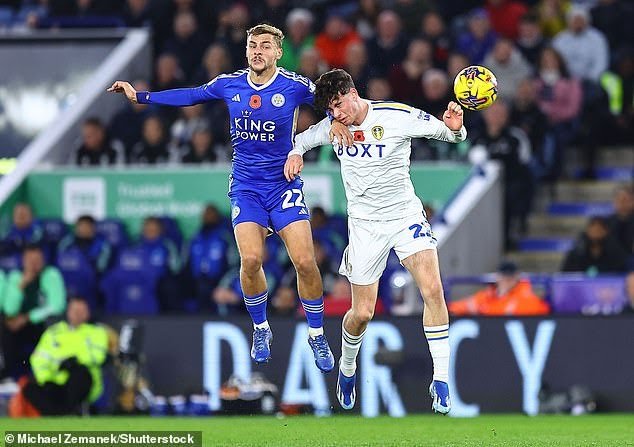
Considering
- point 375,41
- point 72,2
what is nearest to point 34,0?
point 72,2

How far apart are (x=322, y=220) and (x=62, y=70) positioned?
601 centimetres

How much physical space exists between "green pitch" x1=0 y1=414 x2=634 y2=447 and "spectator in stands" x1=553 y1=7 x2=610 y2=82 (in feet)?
21.0

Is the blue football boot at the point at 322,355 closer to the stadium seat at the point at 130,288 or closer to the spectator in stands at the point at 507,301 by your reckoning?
the spectator in stands at the point at 507,301

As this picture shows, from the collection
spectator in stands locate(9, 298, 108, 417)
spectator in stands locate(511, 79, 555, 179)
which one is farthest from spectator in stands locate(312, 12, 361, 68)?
spectator in stands locate(9, 298, 108, 417)

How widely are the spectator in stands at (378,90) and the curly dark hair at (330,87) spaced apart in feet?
25.2

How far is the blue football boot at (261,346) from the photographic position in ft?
44.4

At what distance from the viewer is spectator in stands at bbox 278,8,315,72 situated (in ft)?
72.8

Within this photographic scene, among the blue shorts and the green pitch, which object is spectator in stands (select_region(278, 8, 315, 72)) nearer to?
the green pitch

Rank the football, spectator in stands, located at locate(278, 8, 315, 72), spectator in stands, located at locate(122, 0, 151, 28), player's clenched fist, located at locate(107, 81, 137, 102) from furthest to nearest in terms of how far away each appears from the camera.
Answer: spectator in stands, located at locate(122, 0, 151, 28)
spectator in stands, located at locate(278, 8, 315, 72)
player's clenched fist, located at locate(107, 81, 137, 102)
the football

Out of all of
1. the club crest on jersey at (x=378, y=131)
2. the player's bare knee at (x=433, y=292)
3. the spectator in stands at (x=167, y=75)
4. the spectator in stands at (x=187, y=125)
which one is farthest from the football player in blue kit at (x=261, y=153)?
the spectator in stands at (x=167, y=75)

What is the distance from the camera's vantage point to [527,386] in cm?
1728

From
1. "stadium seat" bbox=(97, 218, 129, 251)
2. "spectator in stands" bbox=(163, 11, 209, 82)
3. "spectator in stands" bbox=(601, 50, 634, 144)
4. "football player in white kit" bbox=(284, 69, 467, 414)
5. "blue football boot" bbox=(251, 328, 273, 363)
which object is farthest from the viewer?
"spectator in stands" bbox=(163, 11, 209, 82)

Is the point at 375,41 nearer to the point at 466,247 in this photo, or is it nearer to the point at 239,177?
the point at 466,247

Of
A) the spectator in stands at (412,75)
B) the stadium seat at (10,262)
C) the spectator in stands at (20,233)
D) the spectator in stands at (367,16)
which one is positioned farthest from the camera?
the spectator in stands at (367,16)
